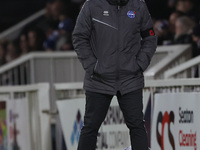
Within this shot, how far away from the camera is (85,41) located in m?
5.06

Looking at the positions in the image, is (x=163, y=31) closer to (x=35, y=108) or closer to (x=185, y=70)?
(x=185, y=70)

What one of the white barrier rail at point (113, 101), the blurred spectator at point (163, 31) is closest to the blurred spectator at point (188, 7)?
the blurred spectator at point (163, 31)

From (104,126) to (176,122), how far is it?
1101 mm

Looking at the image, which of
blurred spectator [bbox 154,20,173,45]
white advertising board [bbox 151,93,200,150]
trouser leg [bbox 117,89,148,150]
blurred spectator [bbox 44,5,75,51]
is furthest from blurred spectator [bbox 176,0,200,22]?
trouser leg [bbox 117,89,148,150]

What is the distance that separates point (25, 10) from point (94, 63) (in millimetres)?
11543

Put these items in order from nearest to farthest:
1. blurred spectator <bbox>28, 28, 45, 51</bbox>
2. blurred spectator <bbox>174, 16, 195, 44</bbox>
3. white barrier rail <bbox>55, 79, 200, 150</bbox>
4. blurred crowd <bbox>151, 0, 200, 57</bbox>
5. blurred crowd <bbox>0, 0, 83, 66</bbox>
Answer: white barrier rail <bbox>55, 79, 200, 150</bbox> < blurred crowd <bbox>151, 0, 200, 57</bbox> < blurred spectator <bbox>174, 16, 195, 44</bbox> < blurred crowd <bbox>0, 0, 83, 66</bbox> < blurred spectator <bbox>28, 28, 45, 51</bbox>

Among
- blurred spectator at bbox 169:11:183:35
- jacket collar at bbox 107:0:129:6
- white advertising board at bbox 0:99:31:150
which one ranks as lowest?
white advertising board at bbox 0:99:31:150

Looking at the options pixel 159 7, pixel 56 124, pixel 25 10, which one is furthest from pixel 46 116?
pixel 25 10

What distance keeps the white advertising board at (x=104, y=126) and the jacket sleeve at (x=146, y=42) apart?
4.60 feet

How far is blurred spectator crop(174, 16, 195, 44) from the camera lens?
9110 millimetres

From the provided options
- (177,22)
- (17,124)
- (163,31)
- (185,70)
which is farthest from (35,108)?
(163,31)

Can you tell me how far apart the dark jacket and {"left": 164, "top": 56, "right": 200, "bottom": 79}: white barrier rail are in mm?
2412

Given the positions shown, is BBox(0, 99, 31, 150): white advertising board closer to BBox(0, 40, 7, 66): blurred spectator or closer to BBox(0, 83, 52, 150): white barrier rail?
BBox(0, 83, 52, 150): white barrier rail

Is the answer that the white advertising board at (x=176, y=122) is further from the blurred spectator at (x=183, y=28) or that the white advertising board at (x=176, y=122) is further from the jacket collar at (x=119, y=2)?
the blurred spectator at (x=183, y=28)
